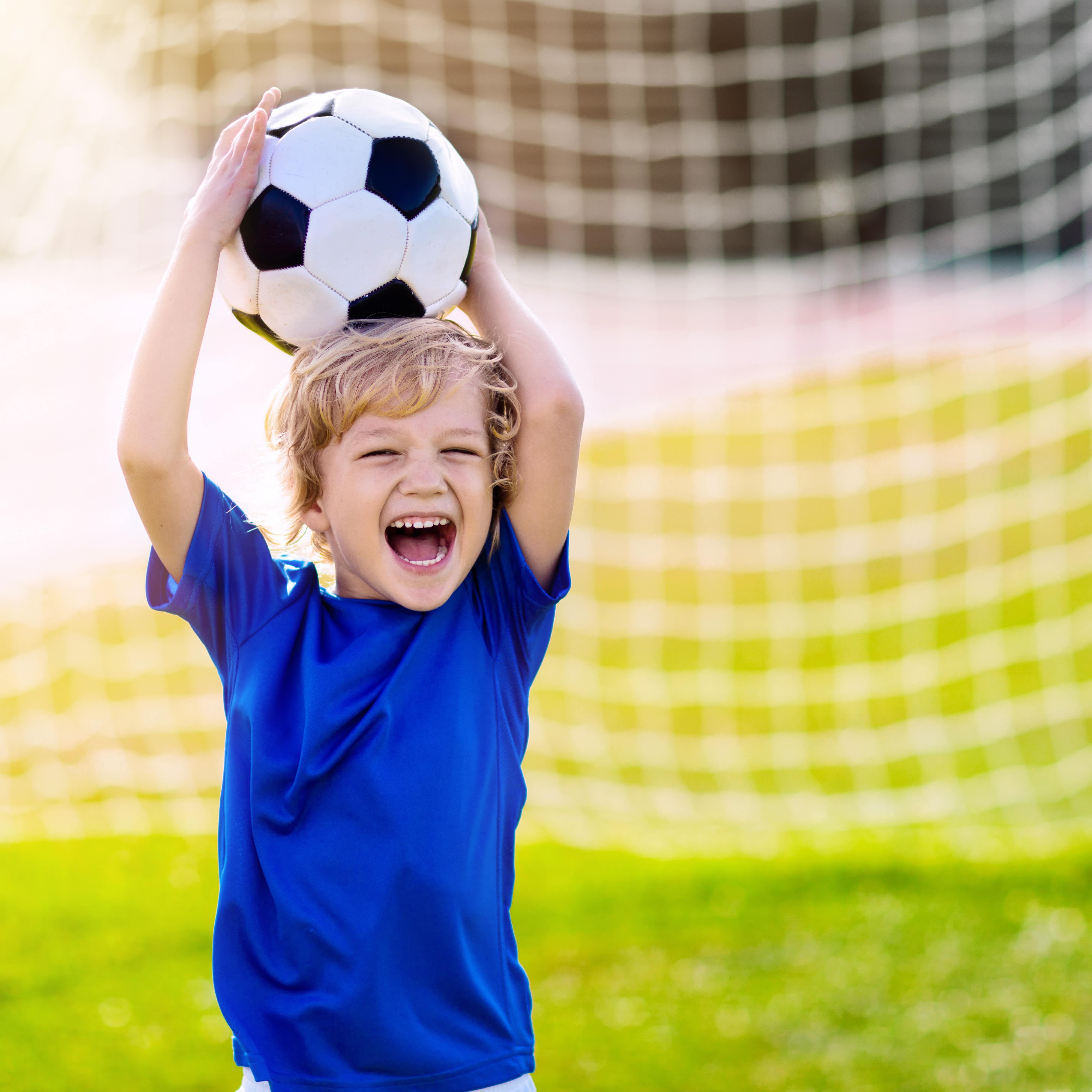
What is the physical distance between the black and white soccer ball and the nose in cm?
21

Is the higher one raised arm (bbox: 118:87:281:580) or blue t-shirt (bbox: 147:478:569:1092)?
raised arm (bbox: 118:87:281:580)

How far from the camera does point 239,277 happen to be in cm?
162

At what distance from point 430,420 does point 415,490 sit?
85 millimetres

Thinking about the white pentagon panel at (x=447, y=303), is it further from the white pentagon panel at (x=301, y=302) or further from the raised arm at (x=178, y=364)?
the raised arm at (x=178, y=364)

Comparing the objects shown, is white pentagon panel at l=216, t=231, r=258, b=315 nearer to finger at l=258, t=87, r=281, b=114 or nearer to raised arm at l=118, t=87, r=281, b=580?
raised arm at l=118, t=87, r=281, b=580

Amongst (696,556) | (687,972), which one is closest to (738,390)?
(696,556)

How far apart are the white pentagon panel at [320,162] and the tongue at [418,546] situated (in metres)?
0.42

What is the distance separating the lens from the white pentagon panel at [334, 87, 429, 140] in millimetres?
1644

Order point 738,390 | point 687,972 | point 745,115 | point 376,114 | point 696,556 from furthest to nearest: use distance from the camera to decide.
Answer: point 745,115 → point 738,390 → point 696,556 → point 687,972 → point 376,114

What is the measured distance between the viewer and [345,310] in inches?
63.1

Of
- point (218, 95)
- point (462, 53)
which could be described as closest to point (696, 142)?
point (462, 53)

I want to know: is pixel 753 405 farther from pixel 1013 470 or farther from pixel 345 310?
pixel 345 310

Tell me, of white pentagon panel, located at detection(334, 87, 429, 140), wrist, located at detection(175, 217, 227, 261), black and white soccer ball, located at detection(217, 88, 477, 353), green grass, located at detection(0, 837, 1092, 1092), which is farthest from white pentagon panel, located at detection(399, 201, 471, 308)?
green grass, located at detection(0, 837, 1092, 1092)

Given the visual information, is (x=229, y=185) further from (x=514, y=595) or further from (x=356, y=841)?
(x=356, y=841)
